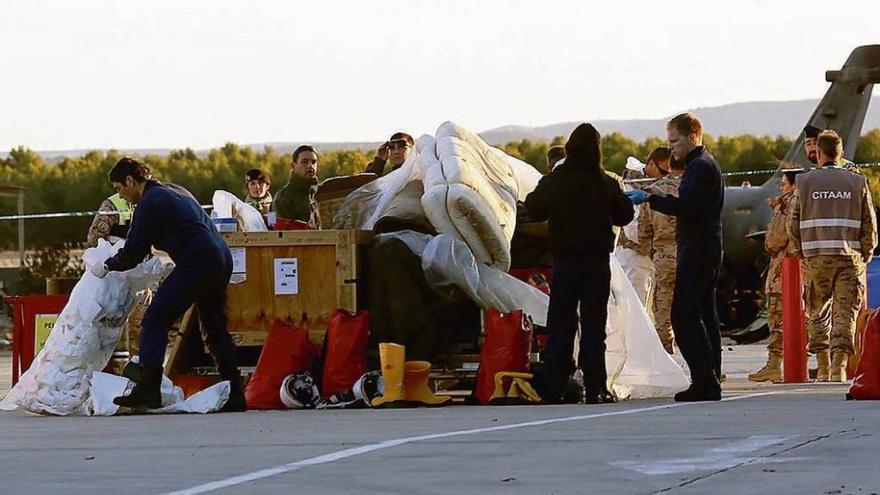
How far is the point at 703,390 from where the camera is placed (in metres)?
15.9

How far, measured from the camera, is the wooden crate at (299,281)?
55.4 ft

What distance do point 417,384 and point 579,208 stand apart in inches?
65.9

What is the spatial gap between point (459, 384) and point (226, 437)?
171 inches

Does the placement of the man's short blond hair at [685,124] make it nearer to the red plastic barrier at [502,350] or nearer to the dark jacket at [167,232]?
the red plastic barrier at [502,350]

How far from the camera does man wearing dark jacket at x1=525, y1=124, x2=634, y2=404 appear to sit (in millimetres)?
15914

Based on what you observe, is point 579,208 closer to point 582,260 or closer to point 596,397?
point 582,260

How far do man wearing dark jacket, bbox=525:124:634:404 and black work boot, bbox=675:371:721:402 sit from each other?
57 centimetres

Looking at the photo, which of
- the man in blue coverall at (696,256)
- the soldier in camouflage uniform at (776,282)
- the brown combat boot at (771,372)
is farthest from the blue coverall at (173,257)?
the soldier in camouflage uniform at (776,282)

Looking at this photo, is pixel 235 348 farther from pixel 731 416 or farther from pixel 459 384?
pixel 731 416

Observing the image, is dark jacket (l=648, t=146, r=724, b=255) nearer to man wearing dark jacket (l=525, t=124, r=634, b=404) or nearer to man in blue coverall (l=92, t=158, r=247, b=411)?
man wearing dark jacket (l=525, t=124, r=634, b=404)

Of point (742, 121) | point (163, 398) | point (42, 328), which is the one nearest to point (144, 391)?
point (163, 398)

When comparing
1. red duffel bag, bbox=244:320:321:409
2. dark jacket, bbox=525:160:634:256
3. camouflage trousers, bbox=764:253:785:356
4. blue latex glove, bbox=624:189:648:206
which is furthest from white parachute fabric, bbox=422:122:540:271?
camouflage trousers, bbox=764:253:785:356

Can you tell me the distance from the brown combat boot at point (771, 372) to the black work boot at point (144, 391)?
21.6ft

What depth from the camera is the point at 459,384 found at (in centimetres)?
1686
